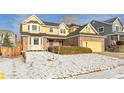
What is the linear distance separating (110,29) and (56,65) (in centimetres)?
96

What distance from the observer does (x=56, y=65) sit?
401 cm

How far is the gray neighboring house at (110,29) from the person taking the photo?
3981mm

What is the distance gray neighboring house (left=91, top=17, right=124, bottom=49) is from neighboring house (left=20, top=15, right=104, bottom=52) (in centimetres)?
7

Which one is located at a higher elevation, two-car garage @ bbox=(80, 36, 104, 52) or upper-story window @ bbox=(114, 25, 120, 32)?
upper-story window @ bbox=(114, 25, 120, 32)

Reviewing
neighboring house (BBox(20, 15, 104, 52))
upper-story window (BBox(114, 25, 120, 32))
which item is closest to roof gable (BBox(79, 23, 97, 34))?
neighboring house (BBox(20, 15, 104, 52))

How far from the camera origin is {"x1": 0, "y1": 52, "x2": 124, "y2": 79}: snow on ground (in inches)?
155

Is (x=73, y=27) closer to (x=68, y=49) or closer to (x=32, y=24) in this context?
(x=68, y=49)

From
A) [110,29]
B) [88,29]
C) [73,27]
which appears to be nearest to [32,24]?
[73,27]

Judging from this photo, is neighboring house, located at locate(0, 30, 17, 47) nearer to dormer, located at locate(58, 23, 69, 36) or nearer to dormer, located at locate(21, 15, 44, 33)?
dormer, located at locate(21, 15, 44, 33)

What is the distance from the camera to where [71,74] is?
3971mm

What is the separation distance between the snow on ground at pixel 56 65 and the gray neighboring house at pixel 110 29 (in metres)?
0.26

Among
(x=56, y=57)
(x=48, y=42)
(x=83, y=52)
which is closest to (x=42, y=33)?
(x=48, y=42)

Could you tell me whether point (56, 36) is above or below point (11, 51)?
above
